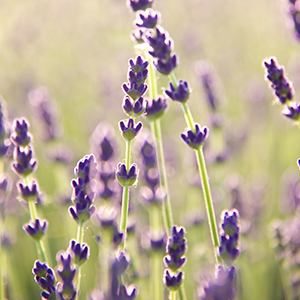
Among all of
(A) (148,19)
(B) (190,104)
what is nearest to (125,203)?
(A) (148,19)

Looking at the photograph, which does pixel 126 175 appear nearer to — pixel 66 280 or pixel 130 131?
pixel 130 131

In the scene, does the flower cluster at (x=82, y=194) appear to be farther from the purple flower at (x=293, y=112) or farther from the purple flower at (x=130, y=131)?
the purple flower at (x=293, y=112)

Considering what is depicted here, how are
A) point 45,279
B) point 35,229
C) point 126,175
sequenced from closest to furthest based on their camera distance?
1. point 45,279
2. point 126,175
3. point 35,229

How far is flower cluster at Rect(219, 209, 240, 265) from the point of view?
1556mm

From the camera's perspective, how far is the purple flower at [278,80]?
164 cm

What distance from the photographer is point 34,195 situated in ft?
5.61

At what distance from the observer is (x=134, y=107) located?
4.88 ft

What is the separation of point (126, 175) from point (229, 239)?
49cm

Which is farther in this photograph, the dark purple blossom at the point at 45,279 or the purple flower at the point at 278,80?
the purple flower at the point at 278,80

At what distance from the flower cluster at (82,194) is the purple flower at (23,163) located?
0.97 ft

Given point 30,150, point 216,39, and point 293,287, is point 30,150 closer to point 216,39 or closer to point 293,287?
point 293,287

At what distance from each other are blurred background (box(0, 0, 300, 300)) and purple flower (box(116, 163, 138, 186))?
52 centimetres

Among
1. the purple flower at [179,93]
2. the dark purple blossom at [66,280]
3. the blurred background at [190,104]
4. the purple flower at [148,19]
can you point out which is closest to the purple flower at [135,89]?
the purple flower at [179,93]

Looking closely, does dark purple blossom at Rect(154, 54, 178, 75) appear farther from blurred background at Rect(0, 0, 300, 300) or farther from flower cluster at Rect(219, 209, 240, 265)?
Answer: blurred background at Rect(0, 0, 300, 300)
